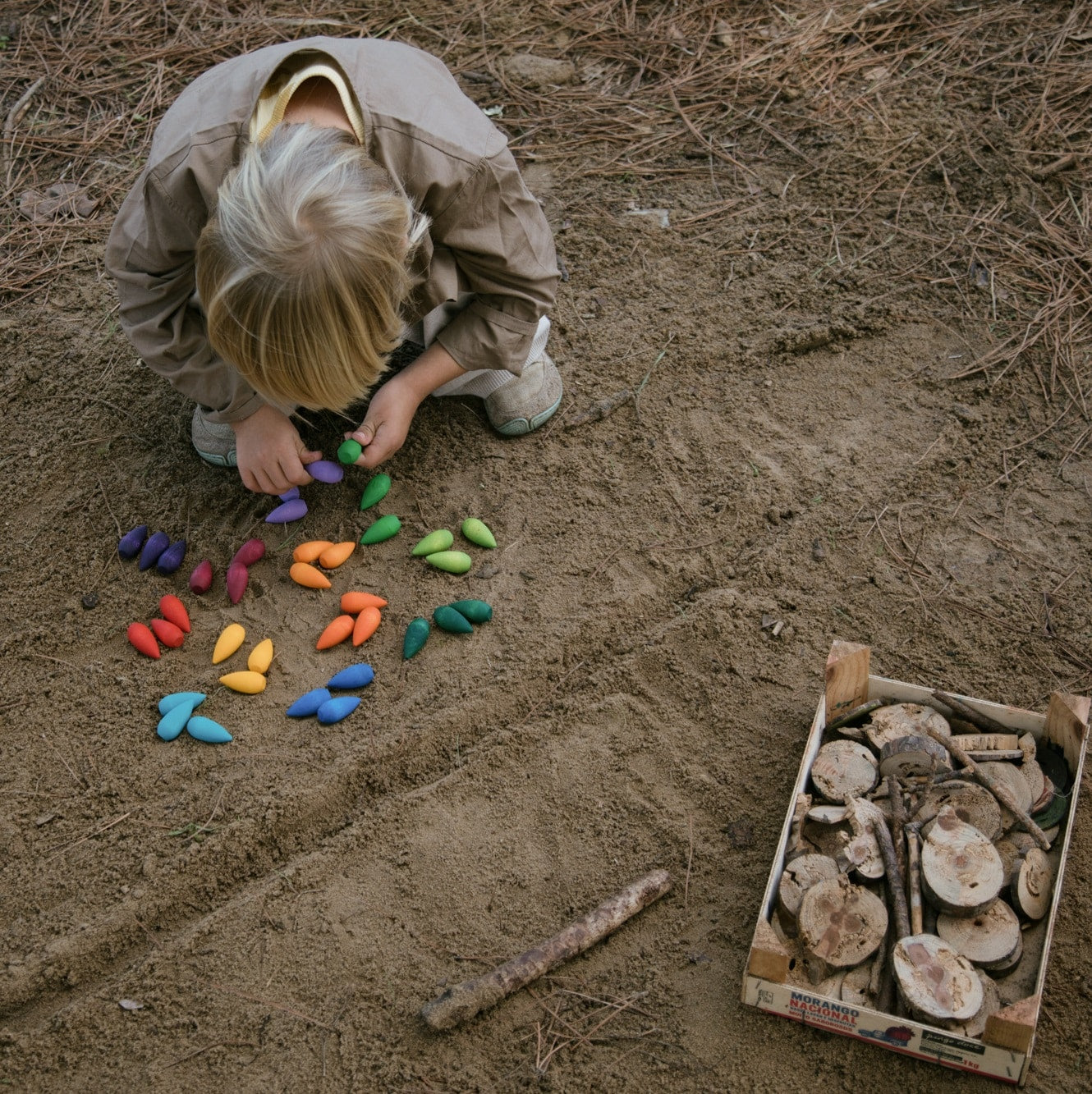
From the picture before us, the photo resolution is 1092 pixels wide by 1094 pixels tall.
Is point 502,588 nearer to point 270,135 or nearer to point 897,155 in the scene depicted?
point 270,135

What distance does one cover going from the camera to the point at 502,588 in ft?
8.91

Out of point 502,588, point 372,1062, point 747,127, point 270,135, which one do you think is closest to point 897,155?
point 747,127

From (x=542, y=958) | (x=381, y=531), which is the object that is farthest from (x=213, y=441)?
(x=542, y=958)

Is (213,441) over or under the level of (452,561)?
over

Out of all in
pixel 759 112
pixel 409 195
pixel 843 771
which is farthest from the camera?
pixel 759 112

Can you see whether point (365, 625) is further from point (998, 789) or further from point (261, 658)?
point (998, 789)

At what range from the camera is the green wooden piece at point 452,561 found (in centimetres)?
274

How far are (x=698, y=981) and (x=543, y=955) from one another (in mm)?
302

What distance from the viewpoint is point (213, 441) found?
116 inches

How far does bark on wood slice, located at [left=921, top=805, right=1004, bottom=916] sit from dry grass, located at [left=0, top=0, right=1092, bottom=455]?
161 centimetres

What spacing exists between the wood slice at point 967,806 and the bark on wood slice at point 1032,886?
0.08 m

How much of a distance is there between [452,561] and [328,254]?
3.13ft

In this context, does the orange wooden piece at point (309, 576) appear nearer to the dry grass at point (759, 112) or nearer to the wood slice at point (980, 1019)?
the dry grass at point (759, 112)

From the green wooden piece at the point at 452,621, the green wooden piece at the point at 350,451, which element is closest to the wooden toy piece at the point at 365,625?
the green wooden piece at the point at 452,621
